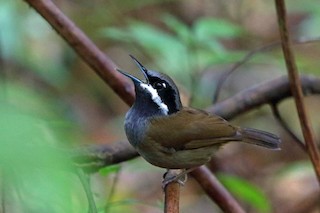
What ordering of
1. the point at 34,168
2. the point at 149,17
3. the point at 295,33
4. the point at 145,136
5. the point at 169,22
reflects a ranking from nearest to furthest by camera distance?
the point at 34,168, the point at 145,136, the point at 169,22, the point at 295,33, the point at 149,17

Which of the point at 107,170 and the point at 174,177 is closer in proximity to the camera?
the point at 107,170

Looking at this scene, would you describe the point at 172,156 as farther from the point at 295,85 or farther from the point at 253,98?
the point at 253,98

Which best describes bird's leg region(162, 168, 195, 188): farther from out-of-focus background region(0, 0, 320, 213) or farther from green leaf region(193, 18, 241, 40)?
green leaf region(193, 18, 241, 40)

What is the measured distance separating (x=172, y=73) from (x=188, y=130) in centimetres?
228

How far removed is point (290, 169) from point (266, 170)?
7.65ft

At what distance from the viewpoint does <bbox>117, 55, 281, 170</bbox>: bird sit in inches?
96.5

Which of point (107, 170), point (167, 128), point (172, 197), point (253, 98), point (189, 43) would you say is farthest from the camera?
point (189, 43)

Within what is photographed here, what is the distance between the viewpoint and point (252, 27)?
8742mm

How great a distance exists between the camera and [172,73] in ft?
15.8

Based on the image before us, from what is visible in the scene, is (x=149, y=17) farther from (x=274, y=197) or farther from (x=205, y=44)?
(x=205, y=44)

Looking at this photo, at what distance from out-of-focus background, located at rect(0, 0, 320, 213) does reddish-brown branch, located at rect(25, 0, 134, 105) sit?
237 millimetres

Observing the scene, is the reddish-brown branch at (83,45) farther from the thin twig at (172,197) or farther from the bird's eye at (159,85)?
the thin twig at (172,197)

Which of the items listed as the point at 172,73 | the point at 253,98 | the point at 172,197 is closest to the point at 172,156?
the point at 172,197

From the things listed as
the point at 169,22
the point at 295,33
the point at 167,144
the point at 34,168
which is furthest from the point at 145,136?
the point at 295,33
